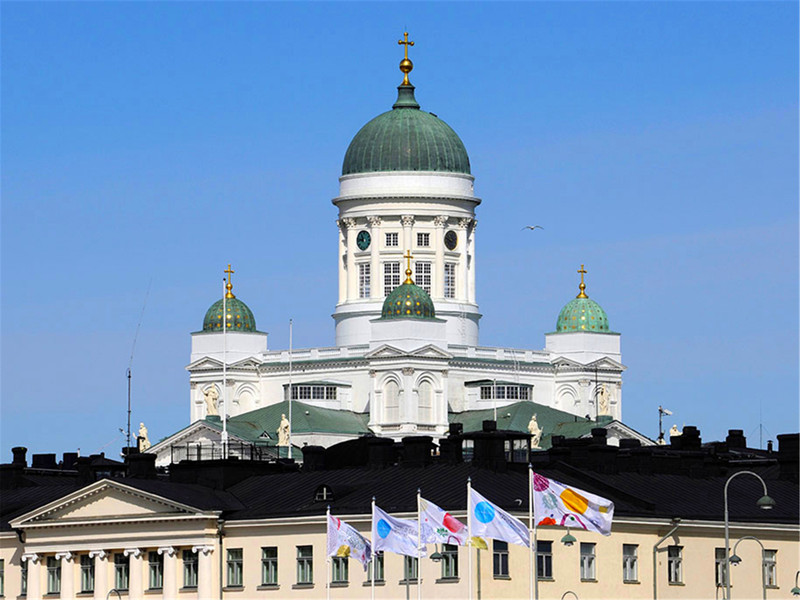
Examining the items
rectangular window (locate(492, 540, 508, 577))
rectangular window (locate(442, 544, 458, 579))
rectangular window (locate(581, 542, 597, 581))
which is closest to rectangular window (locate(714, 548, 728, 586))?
rectangular window (locate(581, 542, 597, 581))

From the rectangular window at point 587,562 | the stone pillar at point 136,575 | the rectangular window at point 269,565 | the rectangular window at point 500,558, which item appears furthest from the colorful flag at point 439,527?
the stone pillar at point 136,575

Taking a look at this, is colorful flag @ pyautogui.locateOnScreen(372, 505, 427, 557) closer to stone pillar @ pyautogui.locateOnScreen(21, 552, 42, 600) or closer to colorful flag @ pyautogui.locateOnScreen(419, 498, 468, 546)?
colorful flag @ pyautogui.locateOnScreen(419, 498, 468, 546)

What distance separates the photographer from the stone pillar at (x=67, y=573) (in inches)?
4963

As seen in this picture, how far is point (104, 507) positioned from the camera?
414 ft

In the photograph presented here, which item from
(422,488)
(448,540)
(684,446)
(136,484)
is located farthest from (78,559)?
(684,446)

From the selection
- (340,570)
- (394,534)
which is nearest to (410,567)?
(340,570)

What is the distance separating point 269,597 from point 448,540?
13089 millimetres

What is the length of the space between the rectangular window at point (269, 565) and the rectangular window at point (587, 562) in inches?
422

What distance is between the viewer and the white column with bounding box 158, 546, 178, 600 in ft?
406

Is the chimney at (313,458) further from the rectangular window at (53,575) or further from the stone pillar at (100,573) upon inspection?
the stone pillar at (100,573)

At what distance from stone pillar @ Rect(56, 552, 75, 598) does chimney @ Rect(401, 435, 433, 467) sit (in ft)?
41.2

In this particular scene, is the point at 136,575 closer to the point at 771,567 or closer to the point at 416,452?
the point at 416,452

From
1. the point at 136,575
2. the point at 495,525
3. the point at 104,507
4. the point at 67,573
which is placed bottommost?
the point at 136,575

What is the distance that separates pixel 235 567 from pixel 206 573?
1029 millimetres
